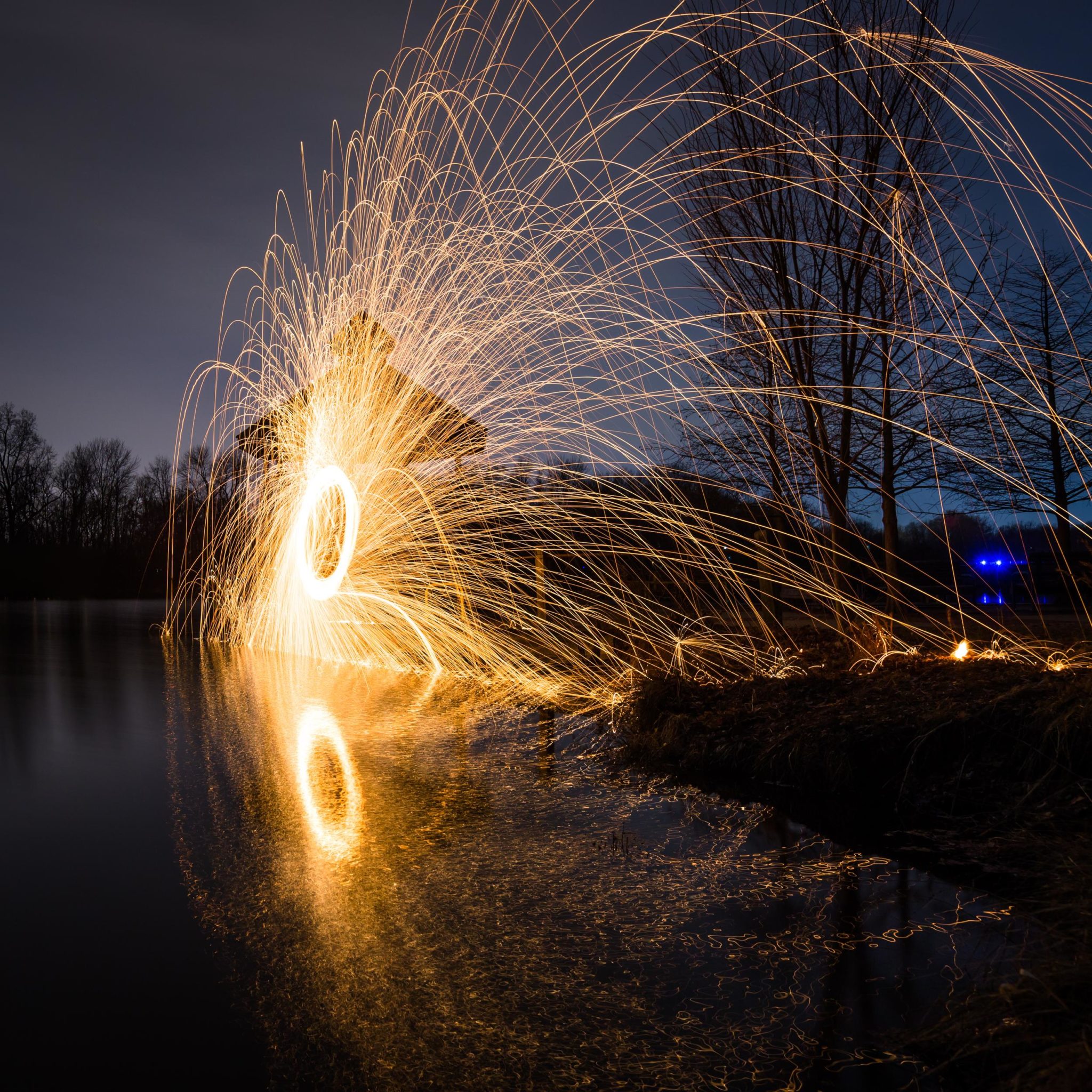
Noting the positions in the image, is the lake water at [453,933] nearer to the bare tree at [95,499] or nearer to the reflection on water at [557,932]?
the reflection on water at [557,932]

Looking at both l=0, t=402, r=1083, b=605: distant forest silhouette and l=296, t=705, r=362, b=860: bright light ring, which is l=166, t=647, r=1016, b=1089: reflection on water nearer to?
l=296, t=705, r=362, b=860: bright light ring

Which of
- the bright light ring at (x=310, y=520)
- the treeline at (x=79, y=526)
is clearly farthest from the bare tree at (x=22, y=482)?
the bright light ring at (x=310, y=520)

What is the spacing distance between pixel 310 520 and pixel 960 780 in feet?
37.7

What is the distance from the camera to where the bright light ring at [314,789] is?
428 cm

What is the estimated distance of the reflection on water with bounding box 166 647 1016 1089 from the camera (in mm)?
2320

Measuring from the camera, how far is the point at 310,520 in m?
14.2

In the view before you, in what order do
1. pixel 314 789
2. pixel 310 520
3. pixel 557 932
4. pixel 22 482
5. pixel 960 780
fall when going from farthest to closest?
1. pixel 22 482
2. pixel 310 520
3. pixel 314 789
4. pixel 960 780
5. pixel 557 932

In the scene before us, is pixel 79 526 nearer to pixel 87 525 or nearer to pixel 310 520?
pixel 87 525

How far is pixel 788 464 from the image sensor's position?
38.8 ft

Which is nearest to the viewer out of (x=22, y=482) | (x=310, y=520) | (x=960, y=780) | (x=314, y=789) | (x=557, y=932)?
(x=557, y=932)

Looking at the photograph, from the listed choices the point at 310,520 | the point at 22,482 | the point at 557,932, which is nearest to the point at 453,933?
the point at 557,932

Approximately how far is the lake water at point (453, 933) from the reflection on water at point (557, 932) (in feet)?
0.04

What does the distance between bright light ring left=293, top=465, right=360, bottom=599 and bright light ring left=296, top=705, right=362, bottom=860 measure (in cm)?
431

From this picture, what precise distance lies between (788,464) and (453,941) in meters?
9.89
